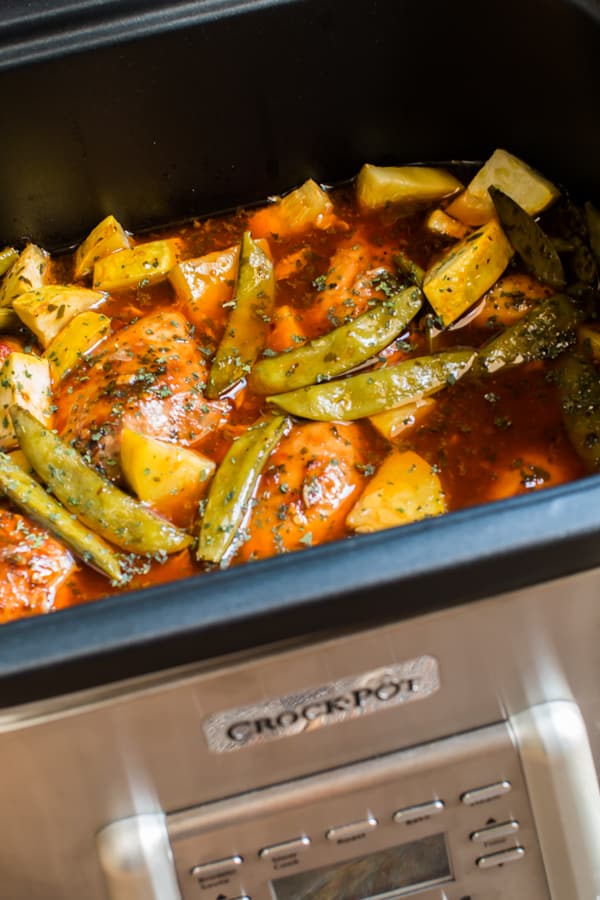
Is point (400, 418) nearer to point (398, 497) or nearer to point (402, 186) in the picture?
point (398, 497)

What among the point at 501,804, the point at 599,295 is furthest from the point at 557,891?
the point at 599,295

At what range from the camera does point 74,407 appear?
1996mm

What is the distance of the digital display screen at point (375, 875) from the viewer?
155 cm

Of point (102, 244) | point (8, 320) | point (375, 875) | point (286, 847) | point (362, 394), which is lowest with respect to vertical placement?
point (375, 875)

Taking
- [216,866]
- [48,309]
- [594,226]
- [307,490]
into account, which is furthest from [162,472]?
[594,226]

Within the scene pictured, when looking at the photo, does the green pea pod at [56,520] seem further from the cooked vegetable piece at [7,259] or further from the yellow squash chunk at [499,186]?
the yellow squash chunk at [499,186]

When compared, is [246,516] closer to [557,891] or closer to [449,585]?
[449,585]

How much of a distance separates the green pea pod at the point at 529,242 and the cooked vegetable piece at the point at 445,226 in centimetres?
11

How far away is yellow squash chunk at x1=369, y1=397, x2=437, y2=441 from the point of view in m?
1.89

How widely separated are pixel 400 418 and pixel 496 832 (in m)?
0.75

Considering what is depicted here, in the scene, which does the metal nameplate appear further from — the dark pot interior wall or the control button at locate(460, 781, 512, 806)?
the dark pot interior wall

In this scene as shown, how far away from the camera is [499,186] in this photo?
224 cm

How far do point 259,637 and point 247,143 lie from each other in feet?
4.69

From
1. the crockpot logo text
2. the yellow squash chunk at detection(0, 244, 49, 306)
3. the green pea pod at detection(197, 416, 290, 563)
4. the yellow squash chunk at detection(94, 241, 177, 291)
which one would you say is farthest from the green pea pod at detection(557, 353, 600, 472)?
the yellow squash chunk at detection(0, 244, 49, 306)
